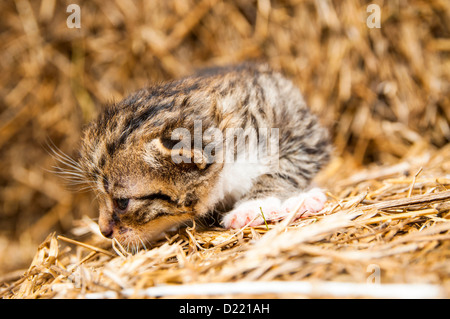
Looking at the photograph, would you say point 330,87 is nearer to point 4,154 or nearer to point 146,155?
point 146,155

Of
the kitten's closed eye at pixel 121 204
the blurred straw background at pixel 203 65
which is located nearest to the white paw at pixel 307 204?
the kitten's closed eye at pixel 121 204

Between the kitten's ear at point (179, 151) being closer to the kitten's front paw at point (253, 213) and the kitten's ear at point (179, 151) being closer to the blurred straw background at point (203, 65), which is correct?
the kitten's front paw at point (253, 213)

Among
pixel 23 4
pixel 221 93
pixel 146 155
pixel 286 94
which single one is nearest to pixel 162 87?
pixel 221 93

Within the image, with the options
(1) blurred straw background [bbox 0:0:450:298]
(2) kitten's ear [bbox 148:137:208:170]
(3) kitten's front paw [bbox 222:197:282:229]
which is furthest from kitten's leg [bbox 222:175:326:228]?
(1) blurred straw background [bbox 0:0:450:298]

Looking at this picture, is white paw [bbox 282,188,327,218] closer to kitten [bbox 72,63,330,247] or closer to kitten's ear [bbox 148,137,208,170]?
kitten [bbox 72,63,330,247]

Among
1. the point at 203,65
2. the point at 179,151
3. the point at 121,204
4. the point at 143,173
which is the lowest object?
the point at 121,204

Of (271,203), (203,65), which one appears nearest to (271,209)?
(271,203)

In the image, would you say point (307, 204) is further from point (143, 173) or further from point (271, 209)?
point (143, 173)
